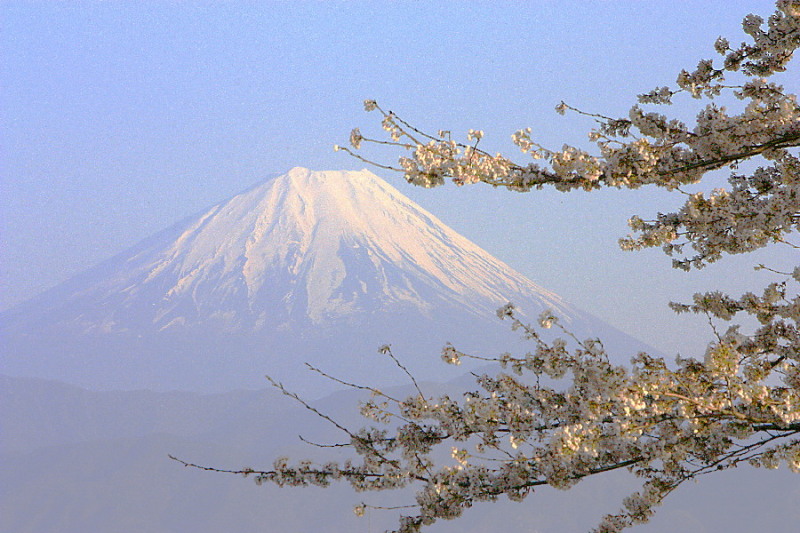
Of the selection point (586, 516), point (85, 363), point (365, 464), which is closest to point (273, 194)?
point (85, 363)

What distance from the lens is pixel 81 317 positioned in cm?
15412

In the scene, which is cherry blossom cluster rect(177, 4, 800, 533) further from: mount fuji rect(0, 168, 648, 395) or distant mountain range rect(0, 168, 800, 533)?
mount fuji rect(0, 168, 648, 395)

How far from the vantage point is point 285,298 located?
5472 inches

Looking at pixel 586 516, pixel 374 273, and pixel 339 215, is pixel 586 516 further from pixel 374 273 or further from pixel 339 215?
pixel 339 215

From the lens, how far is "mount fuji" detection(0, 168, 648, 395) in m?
138

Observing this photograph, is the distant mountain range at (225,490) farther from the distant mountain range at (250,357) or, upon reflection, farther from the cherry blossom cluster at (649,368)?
the cherry blossom cluster at (649,368)

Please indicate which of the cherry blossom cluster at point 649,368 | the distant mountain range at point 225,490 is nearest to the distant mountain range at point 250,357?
the distant mountain range at point 225,490

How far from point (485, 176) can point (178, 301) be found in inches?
6040

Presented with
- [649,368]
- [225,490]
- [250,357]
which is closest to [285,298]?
[250,357]

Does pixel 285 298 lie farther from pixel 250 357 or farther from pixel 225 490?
pixel 225 490

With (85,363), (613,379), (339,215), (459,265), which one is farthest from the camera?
(85,363)

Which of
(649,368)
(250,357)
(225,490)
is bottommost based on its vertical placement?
(225,490)

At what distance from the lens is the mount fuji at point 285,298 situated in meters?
138

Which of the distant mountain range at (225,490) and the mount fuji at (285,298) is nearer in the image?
the distant mountain range at (225,490)
